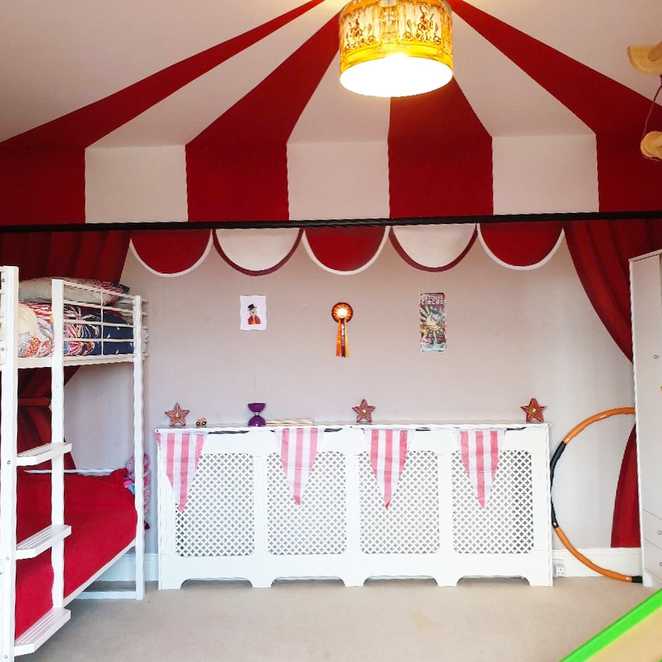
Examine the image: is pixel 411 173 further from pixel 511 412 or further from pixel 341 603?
pixel 341 603

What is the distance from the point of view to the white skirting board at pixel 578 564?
4.45m

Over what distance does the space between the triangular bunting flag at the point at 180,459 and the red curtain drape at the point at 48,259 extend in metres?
0.72

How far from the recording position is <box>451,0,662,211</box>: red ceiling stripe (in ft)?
9.59

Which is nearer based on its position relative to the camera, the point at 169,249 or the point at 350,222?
the point at 350,222

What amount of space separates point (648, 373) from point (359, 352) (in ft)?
5.67

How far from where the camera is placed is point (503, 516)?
4398 millimetres

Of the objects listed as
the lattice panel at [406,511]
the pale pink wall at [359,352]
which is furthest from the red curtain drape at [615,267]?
the lattice panel at [406,511]

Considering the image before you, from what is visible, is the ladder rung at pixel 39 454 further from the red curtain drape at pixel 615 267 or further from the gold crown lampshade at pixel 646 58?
the red curtain drape at pixel 615 267

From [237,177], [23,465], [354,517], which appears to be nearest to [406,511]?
[354,517]

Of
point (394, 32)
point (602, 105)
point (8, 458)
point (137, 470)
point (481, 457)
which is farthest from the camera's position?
point (481, 457)

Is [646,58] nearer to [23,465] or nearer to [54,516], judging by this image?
[23,465]

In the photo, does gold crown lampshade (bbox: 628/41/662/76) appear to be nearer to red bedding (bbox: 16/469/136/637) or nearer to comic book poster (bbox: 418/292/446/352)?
comic book poster (bbox: 418/292/446/352)

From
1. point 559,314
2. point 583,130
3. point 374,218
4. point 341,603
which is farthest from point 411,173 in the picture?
point 341,603

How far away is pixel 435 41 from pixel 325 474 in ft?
9.72
